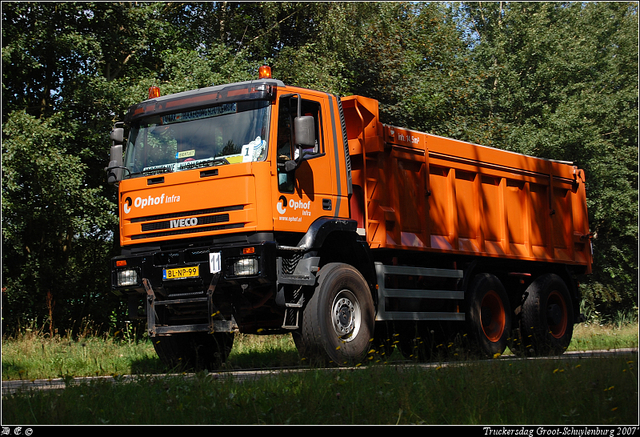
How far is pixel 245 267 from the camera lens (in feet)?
28.3

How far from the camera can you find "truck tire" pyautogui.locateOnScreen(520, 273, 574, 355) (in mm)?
12844

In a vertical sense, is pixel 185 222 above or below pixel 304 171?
below

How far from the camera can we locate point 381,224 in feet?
34.0

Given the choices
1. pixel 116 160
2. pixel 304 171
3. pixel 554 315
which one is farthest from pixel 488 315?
pixel 116 160

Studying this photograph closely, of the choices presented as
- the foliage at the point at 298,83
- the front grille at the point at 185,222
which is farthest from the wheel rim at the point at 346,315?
the foliage at the point at 298,83

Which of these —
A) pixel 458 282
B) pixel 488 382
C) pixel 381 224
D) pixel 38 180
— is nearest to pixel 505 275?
pixel 458 282

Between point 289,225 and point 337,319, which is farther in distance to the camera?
point 337,319

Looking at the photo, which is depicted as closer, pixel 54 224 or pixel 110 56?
pixel 54 224

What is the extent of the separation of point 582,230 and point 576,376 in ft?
26.9

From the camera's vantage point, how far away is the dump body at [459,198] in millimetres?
10445

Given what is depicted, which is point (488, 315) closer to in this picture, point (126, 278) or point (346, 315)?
point (346, 315)

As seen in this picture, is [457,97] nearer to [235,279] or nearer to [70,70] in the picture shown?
[70,70]

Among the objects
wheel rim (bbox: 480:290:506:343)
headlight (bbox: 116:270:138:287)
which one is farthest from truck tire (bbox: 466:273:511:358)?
headlight (bbox: 116:270:138:287)

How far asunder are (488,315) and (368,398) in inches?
267
